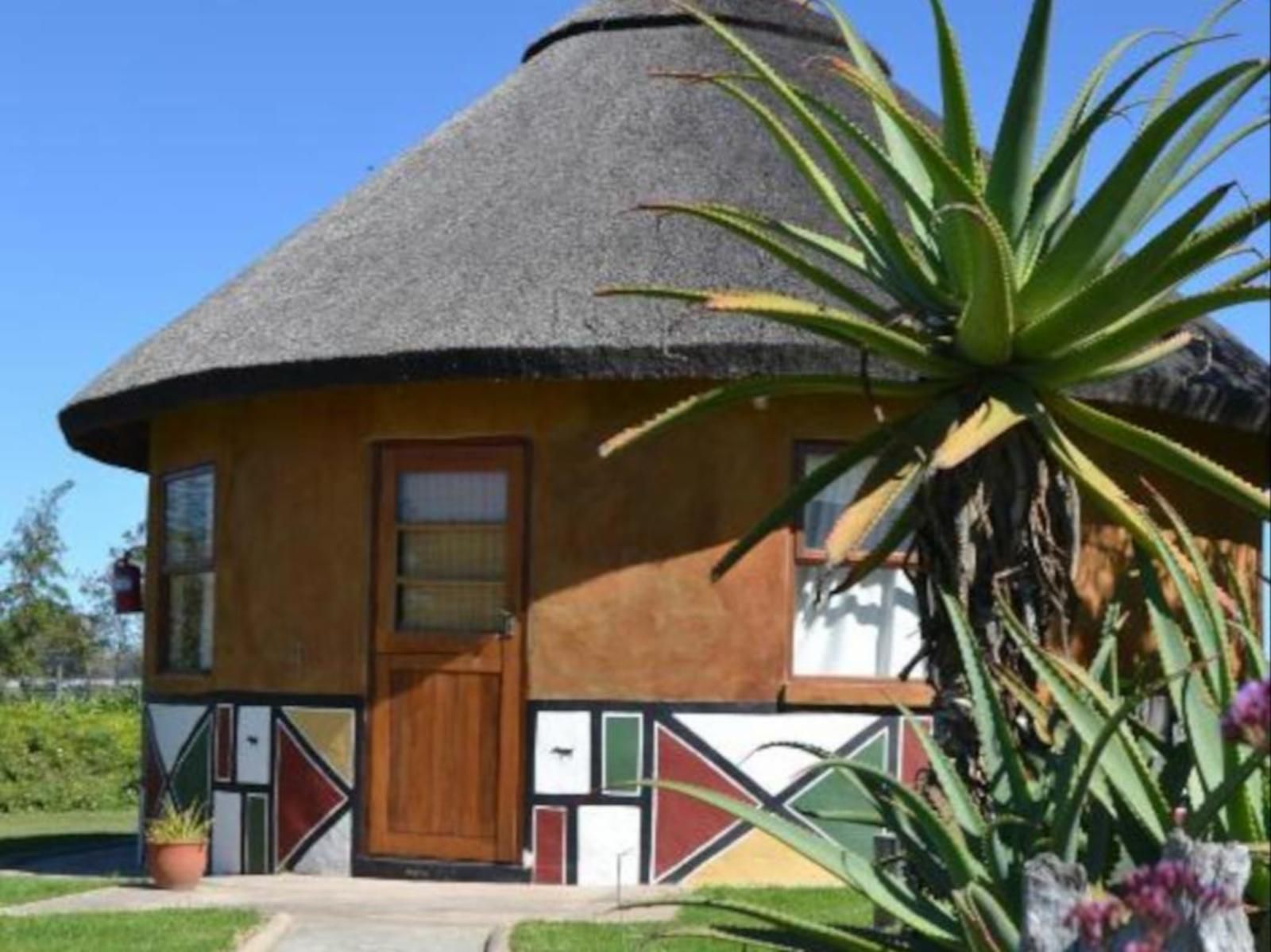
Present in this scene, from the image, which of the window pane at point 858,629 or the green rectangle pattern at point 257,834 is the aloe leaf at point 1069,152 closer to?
the window pane at point 858,629

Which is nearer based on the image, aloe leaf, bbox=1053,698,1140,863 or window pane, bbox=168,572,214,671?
aloe leaf, bbox=1053,698,1140,863

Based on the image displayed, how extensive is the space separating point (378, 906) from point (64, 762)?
36.3ft

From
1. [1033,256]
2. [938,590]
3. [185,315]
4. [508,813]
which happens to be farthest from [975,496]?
[185,315]

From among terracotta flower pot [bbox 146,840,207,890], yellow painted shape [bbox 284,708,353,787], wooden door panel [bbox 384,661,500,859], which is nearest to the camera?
terracotta flower pot [bbox 146,840,207,890]

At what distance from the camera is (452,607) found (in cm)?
1170

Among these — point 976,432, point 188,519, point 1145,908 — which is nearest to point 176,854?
point 188,519

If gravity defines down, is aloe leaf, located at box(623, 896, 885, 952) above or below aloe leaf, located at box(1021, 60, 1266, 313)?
below

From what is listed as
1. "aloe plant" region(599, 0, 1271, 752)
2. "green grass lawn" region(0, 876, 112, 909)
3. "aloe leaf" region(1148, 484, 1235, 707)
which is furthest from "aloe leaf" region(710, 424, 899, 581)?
"green grass lawn" region(0, 876, 112, 909)

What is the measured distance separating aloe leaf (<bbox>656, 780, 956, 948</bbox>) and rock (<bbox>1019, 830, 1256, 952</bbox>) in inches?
35.5

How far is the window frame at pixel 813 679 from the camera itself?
37.0ft

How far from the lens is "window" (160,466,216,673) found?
13070 millimetres

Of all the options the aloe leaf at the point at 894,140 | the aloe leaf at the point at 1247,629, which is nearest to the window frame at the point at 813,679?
the aloe leaf at the point at 894,140

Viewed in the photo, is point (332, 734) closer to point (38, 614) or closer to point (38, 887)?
point (38, 887)

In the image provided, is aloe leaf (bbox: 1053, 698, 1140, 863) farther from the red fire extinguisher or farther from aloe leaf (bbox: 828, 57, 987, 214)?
the red fire extinguisher
